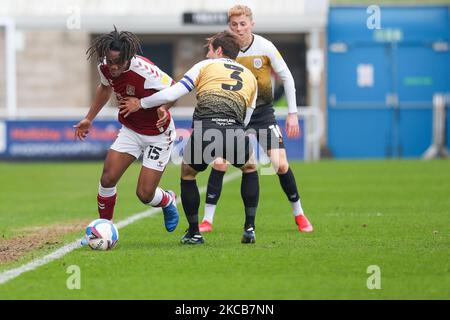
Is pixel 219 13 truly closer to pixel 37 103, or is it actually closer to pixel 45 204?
pixel 37 103

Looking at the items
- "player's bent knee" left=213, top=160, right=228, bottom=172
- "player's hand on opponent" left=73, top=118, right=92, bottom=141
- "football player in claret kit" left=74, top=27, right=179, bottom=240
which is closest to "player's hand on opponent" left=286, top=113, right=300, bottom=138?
"player's bent knee" left=213, top=160, right=228, bottom=172

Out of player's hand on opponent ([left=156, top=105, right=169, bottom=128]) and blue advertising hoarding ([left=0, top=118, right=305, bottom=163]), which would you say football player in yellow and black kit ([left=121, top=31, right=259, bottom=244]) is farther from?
blue advertising hoarding ([left=0, top=118, right=305, bottom=163])

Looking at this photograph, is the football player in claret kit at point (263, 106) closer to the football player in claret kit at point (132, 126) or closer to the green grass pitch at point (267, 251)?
the green grass pitch at point (267, 251)

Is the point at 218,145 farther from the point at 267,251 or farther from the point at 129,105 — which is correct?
the point at 267,251

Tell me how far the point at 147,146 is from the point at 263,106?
157cm

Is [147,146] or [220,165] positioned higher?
[147,146]

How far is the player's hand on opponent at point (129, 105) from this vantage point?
934cm

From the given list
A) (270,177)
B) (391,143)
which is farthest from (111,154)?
(391,143)

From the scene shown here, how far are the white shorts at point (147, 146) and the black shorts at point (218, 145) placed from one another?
631mm

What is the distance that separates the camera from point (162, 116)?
31.4ft

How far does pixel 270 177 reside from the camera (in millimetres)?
20359

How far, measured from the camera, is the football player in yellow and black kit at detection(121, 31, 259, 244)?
30.4 feet

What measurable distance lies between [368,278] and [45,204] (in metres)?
8.50

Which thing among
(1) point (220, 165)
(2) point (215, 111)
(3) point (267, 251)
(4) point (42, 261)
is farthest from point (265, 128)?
(4) point (42, 261)
